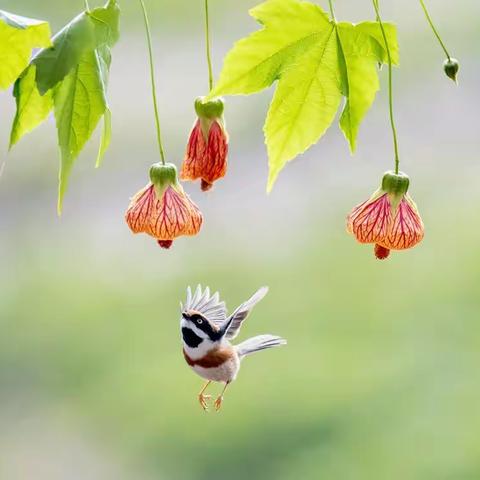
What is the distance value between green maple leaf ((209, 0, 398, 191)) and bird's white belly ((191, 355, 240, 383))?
196 millimetres

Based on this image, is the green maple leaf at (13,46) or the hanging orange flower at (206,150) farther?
the hanging orange flower at (206,150)

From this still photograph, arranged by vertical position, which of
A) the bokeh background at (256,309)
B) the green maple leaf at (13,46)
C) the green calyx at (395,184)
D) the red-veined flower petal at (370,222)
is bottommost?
the green maple leaf at (13,46)

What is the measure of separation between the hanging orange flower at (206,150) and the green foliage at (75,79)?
0.09 meters

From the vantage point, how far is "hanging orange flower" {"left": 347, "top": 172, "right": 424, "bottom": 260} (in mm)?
577

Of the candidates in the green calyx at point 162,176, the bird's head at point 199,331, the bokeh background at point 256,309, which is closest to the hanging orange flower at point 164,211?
the green calyx at point 162,176

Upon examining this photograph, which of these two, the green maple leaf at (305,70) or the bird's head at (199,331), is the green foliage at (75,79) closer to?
the green maple leaf at (305,70)

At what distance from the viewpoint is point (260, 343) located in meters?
0.73

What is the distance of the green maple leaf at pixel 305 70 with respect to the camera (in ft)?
1.69

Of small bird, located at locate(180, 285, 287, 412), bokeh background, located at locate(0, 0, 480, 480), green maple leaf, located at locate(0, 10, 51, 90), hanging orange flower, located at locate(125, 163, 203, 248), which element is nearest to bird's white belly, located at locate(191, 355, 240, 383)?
small bird, located at locate(180, 285, 287, 412)

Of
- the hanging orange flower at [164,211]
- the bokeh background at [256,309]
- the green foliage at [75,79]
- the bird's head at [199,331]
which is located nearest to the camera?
→ the green foliage at [75,79]

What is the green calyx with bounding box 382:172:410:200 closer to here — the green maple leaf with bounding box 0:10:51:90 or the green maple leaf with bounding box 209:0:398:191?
the green maple leaf with bounding box 209:0:398:191

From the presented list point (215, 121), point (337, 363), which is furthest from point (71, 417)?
point (215, 121)

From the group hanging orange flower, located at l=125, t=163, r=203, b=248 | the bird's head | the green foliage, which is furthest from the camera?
the bird's head

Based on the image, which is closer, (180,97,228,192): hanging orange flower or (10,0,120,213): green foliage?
(10,0,120,213): green foliage
